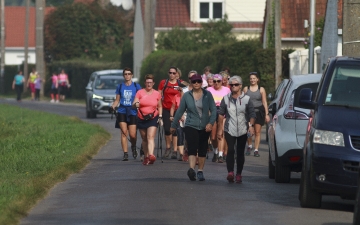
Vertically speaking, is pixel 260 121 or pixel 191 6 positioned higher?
pixel 191 6

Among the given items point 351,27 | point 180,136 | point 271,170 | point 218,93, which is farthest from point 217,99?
point 271,170

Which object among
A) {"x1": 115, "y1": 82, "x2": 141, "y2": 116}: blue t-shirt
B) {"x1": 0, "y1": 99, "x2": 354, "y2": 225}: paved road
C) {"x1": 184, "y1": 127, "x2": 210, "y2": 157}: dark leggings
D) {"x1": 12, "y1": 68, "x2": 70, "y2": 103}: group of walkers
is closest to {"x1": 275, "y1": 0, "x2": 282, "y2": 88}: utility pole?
{"x1": 115, "y1": 82, "x2": 141, "y2": 116}: blue t-shirt

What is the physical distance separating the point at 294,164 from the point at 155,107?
463cm

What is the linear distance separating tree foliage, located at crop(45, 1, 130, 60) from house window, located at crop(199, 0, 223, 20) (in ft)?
35.2

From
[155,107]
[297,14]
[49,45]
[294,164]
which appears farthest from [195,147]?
[49,45]

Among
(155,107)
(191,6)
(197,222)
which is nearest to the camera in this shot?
(197,222)

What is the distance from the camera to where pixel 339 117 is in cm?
1195

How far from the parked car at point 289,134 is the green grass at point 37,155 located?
128 inches

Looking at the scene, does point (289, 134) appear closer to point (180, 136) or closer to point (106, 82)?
point (180, 136)

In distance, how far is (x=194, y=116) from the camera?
52.5 ft

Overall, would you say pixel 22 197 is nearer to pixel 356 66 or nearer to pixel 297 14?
pixel 356 66

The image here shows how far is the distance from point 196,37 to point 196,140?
4029cm

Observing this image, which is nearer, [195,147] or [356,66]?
[356,66]

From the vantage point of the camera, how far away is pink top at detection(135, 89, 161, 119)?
63.5 feet
